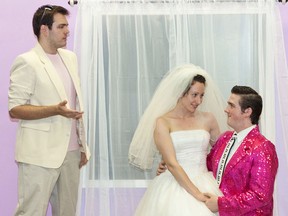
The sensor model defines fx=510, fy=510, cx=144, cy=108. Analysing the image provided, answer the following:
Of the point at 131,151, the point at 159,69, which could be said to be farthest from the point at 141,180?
the point at 159,69

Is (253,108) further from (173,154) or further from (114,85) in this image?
(114,85)

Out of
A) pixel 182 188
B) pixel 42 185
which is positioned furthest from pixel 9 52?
pixel 182 188

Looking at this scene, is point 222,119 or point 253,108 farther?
point 222,119

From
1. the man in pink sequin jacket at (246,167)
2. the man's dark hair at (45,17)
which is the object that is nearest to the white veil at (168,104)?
the man in pink sequin jacket at (246,167)

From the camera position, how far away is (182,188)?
244 cm

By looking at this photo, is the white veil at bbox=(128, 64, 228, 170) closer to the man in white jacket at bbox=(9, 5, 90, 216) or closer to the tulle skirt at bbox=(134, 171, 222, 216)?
the tulle skirt at bbox=(134, 171, 222, 216)

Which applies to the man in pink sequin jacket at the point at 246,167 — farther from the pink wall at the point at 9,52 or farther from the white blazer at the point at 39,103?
the pink wall at the point at 9,52

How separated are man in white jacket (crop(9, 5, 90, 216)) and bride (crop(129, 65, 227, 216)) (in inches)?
14.8

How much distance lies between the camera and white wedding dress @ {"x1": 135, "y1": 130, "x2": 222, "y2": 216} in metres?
2.37

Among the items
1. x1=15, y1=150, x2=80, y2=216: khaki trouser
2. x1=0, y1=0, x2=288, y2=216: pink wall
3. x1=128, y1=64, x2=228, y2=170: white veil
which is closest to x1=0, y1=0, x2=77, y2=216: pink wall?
x1=0, y1=0, x2=288, y2=216: pink wall

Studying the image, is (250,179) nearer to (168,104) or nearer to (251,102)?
(251,102)

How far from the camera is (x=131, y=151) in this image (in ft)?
9.15

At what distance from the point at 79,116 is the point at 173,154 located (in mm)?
496

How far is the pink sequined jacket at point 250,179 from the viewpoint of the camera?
221cm
